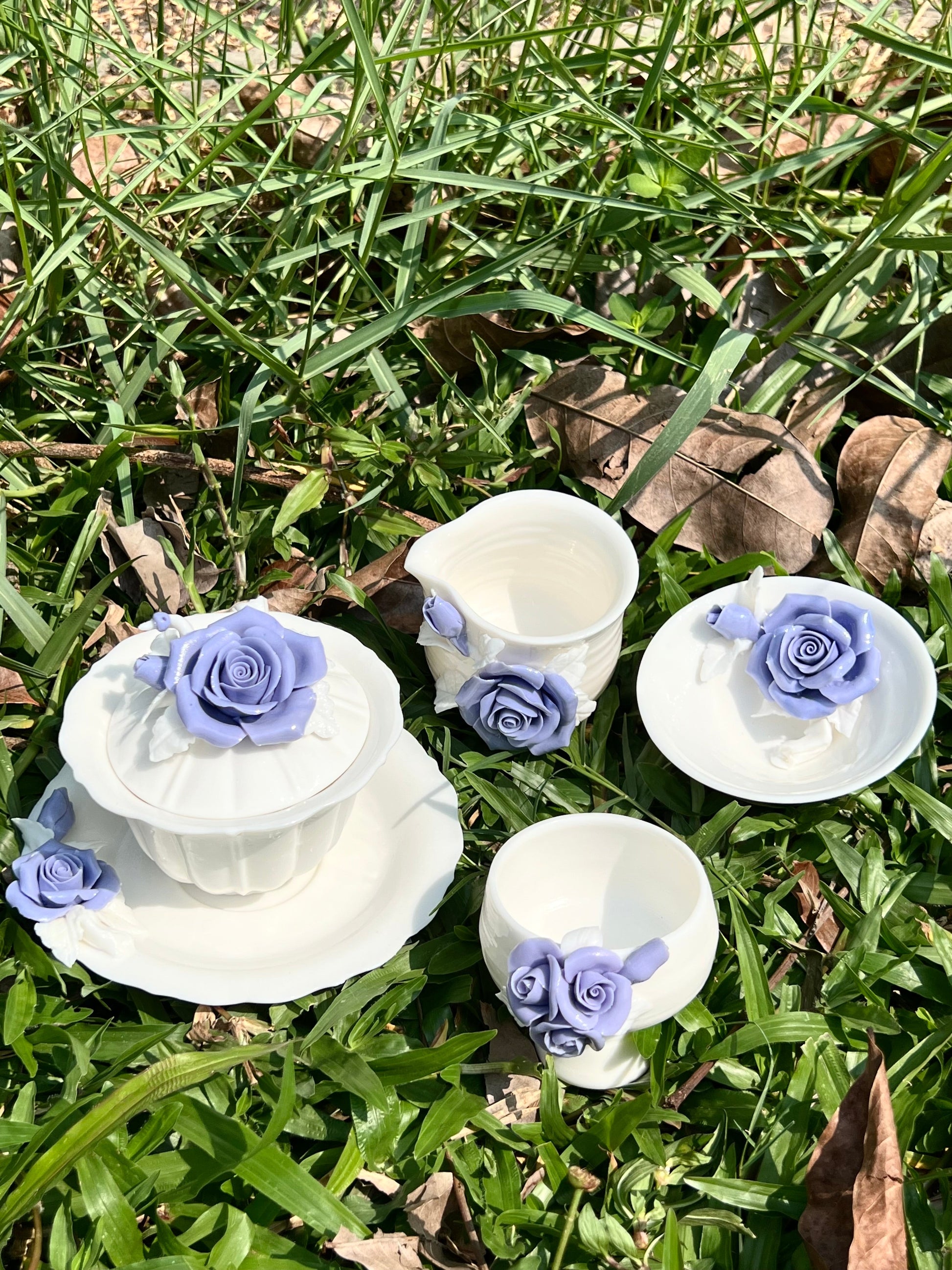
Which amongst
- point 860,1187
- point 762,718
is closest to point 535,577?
point 762,718

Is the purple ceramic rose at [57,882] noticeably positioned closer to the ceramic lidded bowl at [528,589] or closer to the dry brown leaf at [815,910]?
the ceramic lidded bowl at [528,589]

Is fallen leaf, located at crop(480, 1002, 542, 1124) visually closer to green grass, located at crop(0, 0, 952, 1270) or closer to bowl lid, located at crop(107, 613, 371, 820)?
green grass, located at crop(0, 0, 952, 1270)

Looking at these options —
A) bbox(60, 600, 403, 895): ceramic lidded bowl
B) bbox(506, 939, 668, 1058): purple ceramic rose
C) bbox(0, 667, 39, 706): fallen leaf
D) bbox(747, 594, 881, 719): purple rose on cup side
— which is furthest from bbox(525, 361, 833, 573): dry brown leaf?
bbox(0, 667, 39, 706): fallen leaf

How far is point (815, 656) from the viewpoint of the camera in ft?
6.76

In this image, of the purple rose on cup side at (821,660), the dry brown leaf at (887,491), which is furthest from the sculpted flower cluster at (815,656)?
the dry brown leaf at (887,491)

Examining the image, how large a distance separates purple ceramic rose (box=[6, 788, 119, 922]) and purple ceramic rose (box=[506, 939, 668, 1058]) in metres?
0.64

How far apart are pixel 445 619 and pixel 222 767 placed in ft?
1.70

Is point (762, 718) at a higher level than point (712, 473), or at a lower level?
lower

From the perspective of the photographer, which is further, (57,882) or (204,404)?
(204,404)

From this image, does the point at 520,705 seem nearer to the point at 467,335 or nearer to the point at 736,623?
the point at 736,623

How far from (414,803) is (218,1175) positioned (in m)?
0.64

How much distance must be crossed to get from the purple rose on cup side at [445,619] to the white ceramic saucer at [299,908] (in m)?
0.23

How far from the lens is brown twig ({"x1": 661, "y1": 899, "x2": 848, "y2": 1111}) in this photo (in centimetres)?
180

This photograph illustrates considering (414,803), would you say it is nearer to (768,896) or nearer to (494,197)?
(768,896)
